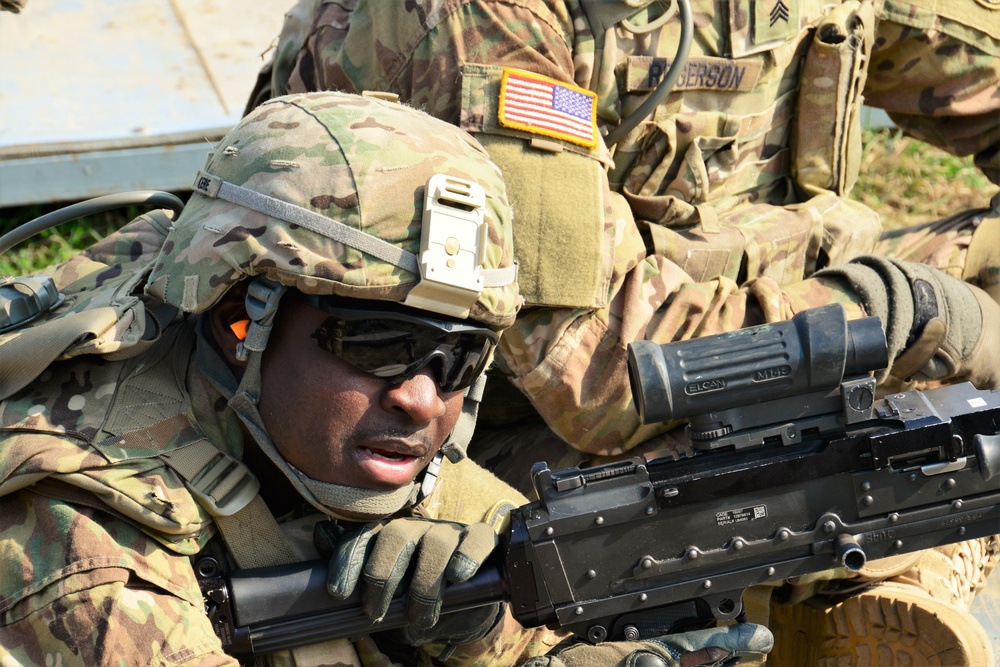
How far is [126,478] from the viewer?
2.42 metres

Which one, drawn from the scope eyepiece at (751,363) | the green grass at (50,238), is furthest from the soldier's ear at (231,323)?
the green grass at (50,238)

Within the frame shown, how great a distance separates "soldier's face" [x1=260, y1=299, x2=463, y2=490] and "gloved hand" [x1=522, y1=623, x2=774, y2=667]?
56 centimetres

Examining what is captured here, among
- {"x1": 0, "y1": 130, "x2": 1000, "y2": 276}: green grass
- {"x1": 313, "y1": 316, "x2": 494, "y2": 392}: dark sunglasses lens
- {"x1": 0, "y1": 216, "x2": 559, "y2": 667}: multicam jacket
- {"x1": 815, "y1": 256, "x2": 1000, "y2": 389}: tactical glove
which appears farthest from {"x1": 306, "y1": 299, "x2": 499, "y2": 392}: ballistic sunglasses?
{"x1": 0, "y1": 130, "x2": 1000, "y2": 276}: green grass

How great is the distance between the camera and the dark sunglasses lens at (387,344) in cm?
249

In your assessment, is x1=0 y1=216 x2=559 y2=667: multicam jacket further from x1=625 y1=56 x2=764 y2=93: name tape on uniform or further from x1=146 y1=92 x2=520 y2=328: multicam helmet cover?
x1=625 y1=56 x2=764 y2=93: name tape on uniform

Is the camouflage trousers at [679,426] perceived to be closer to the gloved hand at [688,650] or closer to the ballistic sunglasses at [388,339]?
the gloved hand at [688,650]

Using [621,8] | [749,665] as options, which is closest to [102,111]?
[621,8]

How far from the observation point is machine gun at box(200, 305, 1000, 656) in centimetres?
254

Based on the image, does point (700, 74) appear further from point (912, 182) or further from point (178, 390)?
point (912, 182)

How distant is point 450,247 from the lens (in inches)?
97.7

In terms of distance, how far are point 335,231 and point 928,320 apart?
6.13 ft

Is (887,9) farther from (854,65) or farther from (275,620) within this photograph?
(275,620)

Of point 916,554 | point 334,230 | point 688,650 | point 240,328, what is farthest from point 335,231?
point 916,554

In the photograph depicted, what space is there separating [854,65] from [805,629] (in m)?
1.79
